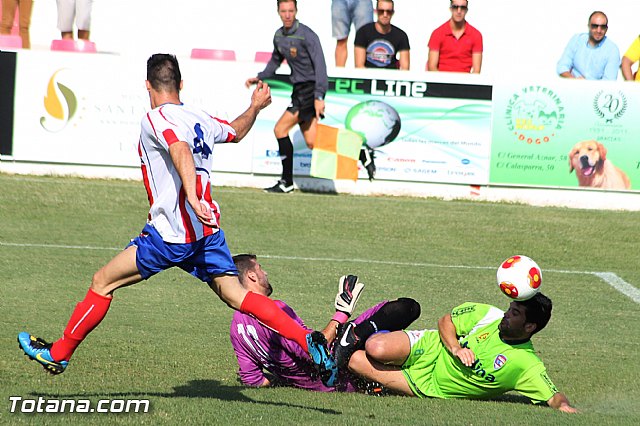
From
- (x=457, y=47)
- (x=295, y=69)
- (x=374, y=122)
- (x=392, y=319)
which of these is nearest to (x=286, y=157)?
(x=295, y=69)

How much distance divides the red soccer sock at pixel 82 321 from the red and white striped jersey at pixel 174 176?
551mm

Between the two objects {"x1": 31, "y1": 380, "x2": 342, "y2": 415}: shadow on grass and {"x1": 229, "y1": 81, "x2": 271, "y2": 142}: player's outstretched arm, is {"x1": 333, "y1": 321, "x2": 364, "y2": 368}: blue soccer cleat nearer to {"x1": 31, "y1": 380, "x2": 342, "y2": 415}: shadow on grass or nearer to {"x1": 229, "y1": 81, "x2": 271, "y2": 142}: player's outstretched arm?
{"x1": 31, "y1": 380, "x2": 342, "y2": 415}: shadow on grass

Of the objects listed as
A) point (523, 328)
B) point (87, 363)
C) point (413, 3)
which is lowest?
point (87, 363)

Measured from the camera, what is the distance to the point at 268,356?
7156 millimetres

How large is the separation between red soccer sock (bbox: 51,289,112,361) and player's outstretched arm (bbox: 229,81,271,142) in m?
1.26

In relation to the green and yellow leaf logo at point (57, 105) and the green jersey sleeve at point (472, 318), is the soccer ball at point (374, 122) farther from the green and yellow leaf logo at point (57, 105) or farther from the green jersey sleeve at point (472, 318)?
the green jersey sleeve at point (472, 318)

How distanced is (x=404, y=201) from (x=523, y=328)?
8.41 metres

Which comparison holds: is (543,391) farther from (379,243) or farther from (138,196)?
(138,196)

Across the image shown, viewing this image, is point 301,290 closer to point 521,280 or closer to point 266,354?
point 266,354

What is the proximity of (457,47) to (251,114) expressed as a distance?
10010 mm

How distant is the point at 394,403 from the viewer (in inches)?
269

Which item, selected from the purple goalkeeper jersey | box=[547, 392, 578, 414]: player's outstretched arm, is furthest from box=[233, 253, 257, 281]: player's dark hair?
box=[547, 392, 578, 414]: player's outstretched arm

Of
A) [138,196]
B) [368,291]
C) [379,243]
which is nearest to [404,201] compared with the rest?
[379,243]

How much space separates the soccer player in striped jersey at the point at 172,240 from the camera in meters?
6.21
